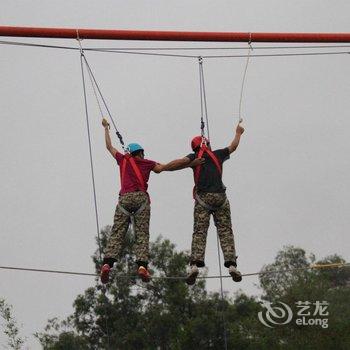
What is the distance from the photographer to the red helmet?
13.0 metres

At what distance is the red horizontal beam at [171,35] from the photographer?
43.9ft

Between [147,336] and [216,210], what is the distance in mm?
33484

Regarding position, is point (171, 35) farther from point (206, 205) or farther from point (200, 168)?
point (206, 205)

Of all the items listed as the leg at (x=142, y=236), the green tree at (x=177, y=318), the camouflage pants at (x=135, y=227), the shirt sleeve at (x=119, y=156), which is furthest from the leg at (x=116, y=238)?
the green tree at (x=177, y=318)

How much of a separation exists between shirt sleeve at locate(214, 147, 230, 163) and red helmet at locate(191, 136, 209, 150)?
0.66 feet

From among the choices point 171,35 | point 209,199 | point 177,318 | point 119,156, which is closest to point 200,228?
point 209,199

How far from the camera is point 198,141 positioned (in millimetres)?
12984

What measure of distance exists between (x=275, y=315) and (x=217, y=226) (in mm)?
34101

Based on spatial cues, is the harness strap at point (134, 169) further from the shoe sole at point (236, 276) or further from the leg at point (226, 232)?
the shoe sole at point (236, 276)

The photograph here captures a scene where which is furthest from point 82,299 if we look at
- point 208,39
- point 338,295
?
point 208,39

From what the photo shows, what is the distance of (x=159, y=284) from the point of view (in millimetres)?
47719

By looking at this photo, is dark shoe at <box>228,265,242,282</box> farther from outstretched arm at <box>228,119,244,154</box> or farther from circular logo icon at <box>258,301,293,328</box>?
circular logo icon at <box>258,301,293,328</box>

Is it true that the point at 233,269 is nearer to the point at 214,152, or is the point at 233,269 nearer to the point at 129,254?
the point at 214,152

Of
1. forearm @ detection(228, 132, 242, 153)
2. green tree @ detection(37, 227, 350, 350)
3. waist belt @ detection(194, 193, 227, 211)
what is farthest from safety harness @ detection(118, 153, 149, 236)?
green tree @ detection(37, 227, 350, 350)
